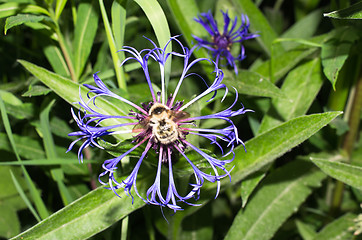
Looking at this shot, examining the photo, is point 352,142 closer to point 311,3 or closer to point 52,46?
point 311,3

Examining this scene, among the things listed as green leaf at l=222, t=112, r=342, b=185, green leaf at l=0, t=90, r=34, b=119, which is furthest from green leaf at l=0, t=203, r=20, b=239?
green leaf at l=222, t=112, r=342, b=185

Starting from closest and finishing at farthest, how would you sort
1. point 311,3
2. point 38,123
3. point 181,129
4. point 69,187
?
point 181,129, point 38,123, point 69,187, point 311,3

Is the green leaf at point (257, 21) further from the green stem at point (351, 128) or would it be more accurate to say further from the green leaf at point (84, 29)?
the green leaf at point (84, 29)

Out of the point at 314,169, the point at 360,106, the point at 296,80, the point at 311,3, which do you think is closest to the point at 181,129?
the point at 296,80

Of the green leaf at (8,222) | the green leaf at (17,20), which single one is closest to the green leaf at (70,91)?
the green leaf at (17,20)

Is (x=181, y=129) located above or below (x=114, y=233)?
above

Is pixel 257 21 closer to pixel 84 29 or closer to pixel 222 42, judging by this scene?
pixel 222 42

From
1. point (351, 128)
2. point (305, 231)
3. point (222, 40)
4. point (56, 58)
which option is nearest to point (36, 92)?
point (56, 58)

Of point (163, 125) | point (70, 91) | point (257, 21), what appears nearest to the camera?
point (163, 125)
